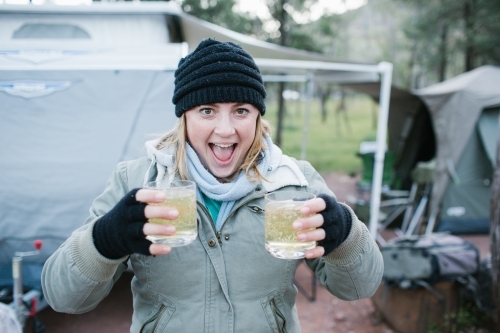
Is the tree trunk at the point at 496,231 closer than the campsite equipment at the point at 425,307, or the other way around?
the tree trunk at the point at 496,231

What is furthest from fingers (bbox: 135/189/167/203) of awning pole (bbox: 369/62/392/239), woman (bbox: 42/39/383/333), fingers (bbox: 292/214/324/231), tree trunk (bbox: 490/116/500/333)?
awning pole (bbox: 369/62/392/239)

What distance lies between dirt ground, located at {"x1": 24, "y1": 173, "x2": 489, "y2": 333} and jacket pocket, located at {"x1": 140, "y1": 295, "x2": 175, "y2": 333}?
2.79 m

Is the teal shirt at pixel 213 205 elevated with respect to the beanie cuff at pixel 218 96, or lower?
lower

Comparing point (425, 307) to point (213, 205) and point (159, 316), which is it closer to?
point (213, 205)

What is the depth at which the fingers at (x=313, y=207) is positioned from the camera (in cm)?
130

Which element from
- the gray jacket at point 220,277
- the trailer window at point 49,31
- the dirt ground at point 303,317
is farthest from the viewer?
the trailer window at point 49,31

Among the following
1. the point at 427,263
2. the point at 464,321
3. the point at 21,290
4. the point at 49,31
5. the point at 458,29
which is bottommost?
the point at 464,321

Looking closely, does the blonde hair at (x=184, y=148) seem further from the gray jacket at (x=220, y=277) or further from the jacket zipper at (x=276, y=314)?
the jacket zipper at (x=276, y=314)

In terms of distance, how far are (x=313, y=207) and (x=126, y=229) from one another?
604mm

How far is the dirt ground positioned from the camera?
4035mm

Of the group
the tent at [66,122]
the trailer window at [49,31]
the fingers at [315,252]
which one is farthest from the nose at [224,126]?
the trailer window at [49,31]

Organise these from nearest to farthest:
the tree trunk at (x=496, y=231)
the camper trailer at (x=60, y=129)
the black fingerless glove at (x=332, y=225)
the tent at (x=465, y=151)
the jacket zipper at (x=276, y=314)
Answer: the black fingerless glove at (x=332, y=225)
the jacket zipper at (x=276, y=314)
the camper trailer at (x=60, y=129)
the tree trunk at (x=496, y=231)
the tent at (x=465, y=151)

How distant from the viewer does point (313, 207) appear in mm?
1306

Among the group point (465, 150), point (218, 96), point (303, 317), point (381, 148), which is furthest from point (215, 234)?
point (465, 150)
